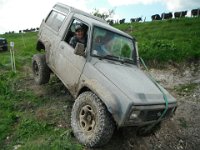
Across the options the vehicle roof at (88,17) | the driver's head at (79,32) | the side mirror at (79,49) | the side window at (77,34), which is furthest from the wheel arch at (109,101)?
the vehicle roof at (88,17)

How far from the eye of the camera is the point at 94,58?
5.91 meters

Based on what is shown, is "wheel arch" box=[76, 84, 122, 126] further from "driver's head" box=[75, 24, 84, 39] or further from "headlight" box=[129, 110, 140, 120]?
"driver's head" box=[75, 24, 84, 39]

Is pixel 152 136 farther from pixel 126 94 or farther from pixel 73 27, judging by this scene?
pixel 73 27

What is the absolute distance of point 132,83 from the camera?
5316mm

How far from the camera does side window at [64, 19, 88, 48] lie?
6.50m

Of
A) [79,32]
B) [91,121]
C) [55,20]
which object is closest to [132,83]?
[91,121]

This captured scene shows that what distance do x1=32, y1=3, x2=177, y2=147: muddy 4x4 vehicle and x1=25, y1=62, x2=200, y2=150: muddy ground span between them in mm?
607

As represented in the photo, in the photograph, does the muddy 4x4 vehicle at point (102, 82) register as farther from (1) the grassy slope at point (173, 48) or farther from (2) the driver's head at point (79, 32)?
(1) the grassy slope at point (173, 48)

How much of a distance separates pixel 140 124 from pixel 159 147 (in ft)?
5.07

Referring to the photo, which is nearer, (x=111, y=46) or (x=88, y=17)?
(x=111, y=46)

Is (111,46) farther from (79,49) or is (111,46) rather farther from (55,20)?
(55,20)

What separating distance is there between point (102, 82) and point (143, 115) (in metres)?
0.90

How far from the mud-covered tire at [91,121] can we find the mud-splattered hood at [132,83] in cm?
46

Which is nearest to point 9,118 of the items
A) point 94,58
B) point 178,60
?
point 94,58
